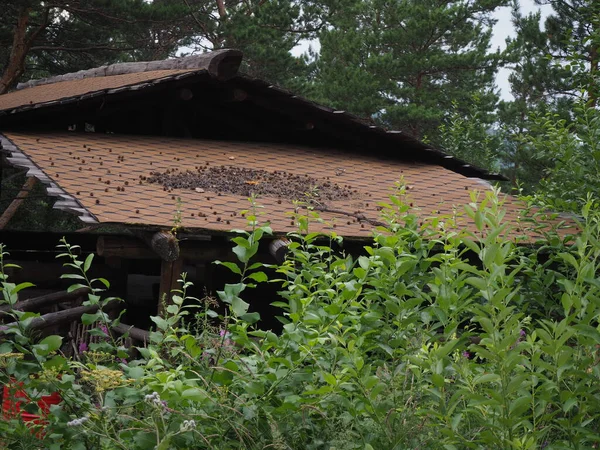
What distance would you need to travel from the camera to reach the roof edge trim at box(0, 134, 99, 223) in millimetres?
6094

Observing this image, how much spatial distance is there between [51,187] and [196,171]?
187 cm

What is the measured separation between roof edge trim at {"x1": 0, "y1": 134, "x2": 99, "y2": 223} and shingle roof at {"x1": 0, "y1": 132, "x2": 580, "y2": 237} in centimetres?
2

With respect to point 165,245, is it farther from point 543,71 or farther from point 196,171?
point 543,71

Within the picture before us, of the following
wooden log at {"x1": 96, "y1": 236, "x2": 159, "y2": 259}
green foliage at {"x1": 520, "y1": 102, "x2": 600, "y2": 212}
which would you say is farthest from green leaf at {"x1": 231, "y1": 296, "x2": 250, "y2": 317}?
green foliage at {"x1": 520, "y1": 102, "x2": 600, "y2": 212}

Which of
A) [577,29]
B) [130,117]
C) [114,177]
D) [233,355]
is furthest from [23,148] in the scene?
[577,29]

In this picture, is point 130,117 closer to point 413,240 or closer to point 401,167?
point 401,167

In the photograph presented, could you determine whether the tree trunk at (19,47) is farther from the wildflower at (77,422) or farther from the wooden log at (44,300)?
the wildflower at (77,422)

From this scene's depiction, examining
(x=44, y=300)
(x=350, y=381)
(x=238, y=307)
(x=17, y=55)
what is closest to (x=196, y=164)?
(x=44, y=300)

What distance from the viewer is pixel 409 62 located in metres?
25.4

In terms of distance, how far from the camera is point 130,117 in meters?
10.4

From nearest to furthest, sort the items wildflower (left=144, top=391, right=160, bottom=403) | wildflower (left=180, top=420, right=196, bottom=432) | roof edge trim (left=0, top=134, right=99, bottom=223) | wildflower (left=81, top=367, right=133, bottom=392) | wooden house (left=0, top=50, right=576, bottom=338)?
wildflower (left=180, top=420, right=196, bottom=432) < wildflower (left=144, top=391, right=160, bottom=403) < wildflower (left=81, top=367, right=133, bottom=392) < roof edge trim (left=0, top=134, right=99, bottom=223) < wooden house (left=0, top=50, right=576, bottom=338)

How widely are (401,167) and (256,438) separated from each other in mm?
7727

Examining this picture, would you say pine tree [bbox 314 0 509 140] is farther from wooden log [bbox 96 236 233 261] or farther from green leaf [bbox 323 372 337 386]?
green leaf [bbox 323 372 337 386]

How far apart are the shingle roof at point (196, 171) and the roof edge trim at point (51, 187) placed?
0.07ft
